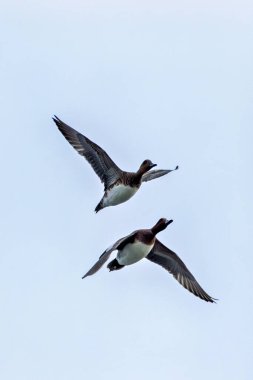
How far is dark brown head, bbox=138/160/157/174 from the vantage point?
2777 cm

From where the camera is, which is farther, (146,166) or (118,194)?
(146,166)

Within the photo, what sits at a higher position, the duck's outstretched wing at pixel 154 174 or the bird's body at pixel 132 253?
the duck's outstretched wing at pixel 154 174

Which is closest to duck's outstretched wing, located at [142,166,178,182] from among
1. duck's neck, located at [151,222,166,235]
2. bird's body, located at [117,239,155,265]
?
duck's neck, located at [151,222,166,235]

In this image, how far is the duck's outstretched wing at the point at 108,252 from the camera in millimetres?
22097

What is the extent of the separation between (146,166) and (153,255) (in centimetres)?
216

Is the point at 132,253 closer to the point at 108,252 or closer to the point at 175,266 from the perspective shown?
the point at 175,266

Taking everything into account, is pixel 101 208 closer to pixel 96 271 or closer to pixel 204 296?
pixel 204 296

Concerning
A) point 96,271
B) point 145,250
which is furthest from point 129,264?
point 96,271

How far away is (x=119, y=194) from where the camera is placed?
27.1 metres

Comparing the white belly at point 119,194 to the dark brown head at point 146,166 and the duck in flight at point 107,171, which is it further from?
the dark brown head at point 146,166

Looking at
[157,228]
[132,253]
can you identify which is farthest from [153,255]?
[132,253]

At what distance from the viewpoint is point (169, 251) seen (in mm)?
27484

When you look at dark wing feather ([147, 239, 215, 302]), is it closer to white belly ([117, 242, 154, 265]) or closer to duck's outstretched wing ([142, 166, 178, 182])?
white belly ([117, 242, 154, 265])

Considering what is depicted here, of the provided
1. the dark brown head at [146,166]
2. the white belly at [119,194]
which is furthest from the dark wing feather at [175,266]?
the dark brown head at [146,166]
